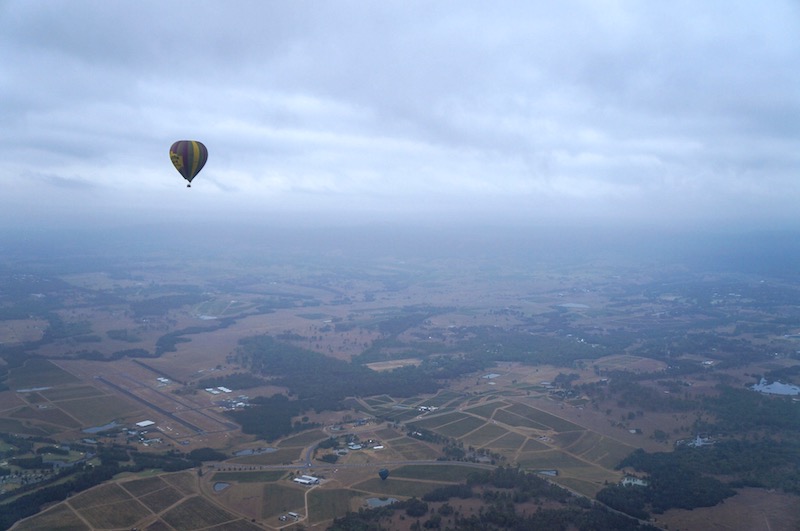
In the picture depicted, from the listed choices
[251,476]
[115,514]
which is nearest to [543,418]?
[251,476]

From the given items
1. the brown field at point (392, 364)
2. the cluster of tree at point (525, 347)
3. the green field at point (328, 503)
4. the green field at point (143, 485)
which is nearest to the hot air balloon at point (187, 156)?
the green field at point (143, 485)

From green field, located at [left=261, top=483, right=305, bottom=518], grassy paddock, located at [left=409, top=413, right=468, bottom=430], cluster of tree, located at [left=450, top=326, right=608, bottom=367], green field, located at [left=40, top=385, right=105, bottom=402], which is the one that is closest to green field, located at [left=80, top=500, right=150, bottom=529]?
green field, located at [left=261, top=483, right=305, bottom=518]

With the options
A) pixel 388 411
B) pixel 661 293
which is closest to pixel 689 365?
pixel 388 411

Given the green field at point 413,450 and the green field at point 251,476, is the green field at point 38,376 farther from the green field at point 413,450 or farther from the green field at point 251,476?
the green field at point 413,450

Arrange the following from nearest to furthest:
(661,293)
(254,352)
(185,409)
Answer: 1. (185,409)
2. (254,352)
3. (661,293)

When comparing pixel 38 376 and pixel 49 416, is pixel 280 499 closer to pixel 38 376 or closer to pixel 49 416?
pixel 49 416

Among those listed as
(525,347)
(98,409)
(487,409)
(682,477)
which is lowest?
(98,409)

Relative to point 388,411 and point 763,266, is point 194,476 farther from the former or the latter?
point 763,266

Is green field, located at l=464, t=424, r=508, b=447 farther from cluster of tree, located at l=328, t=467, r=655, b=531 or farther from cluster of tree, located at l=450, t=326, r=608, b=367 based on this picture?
cluster of tree, located at l=450, t=326, r=608, b=367
